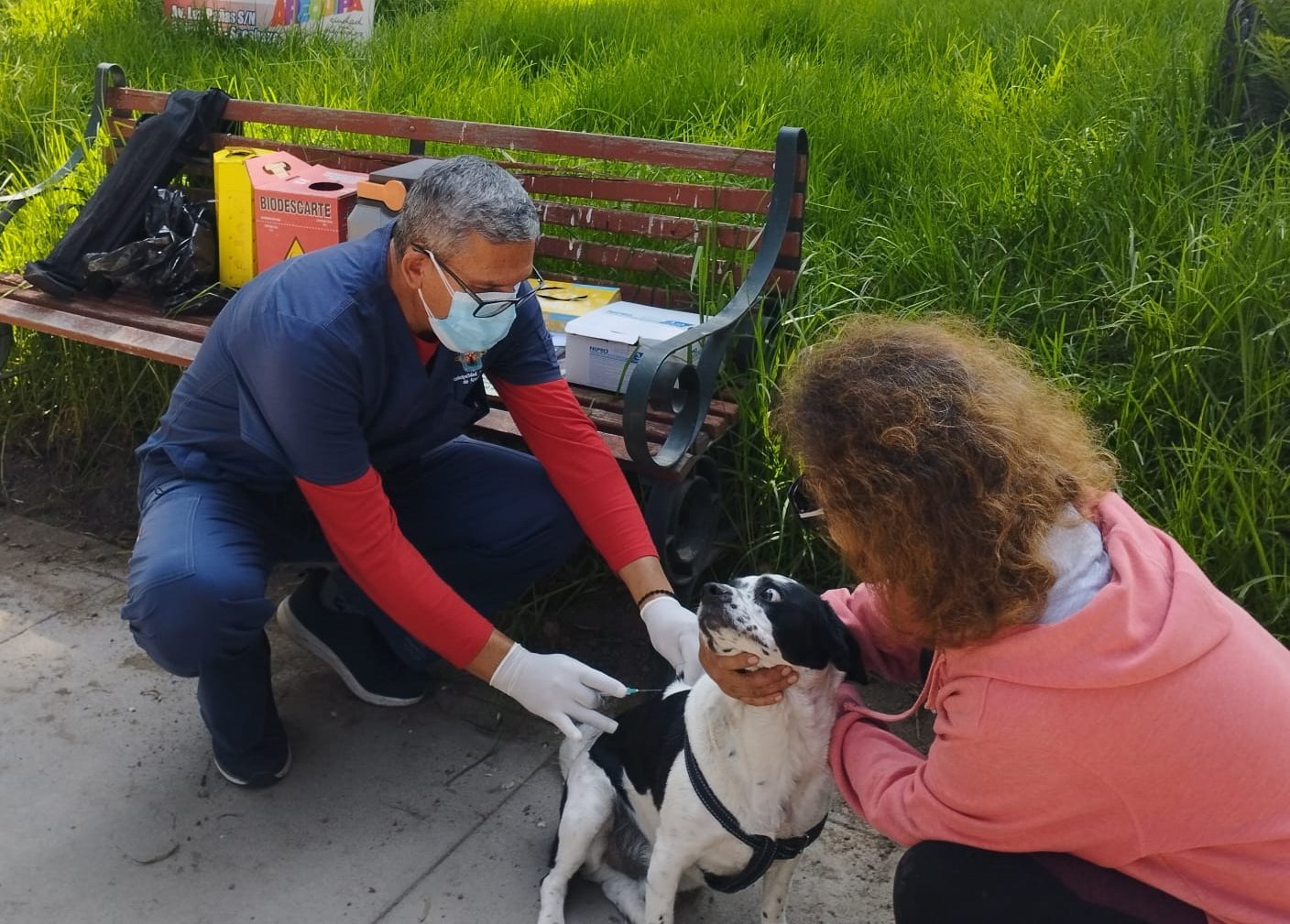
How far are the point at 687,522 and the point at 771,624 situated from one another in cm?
118

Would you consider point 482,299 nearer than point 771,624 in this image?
No

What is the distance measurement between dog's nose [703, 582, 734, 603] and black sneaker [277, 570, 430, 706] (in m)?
1.28

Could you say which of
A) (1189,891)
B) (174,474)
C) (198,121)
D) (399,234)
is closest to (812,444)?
(1189,891)

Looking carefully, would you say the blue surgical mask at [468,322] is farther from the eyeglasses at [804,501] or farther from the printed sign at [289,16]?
the printed sign at [289,16]

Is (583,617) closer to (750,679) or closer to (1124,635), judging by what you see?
(750,679)

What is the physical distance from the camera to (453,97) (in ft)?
16.6

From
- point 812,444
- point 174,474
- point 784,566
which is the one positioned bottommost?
point 784,566

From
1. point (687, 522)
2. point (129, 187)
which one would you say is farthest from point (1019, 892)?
point (129, 187)

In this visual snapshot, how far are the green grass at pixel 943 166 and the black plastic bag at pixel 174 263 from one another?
334mm

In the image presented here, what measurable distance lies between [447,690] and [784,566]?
94cm

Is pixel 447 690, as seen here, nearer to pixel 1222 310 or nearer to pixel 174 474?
pixel 174 474

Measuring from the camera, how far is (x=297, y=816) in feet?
8.64

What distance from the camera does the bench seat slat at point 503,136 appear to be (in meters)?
3.34

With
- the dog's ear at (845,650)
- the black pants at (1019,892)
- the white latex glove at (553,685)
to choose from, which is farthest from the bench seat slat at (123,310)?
the black pants at (1019,892)
